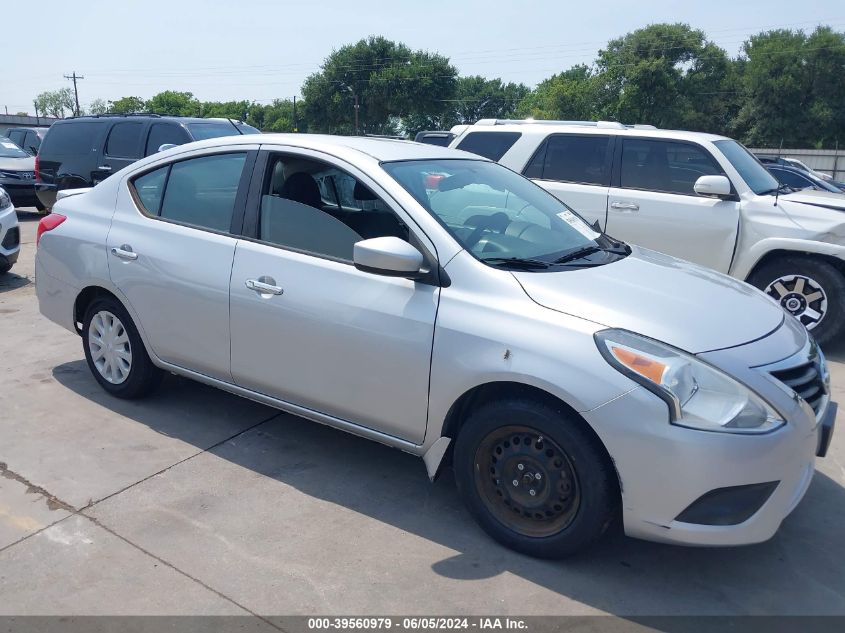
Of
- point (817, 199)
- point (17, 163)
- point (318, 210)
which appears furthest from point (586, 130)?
point (17, 163)

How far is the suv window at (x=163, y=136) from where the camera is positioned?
10797mm

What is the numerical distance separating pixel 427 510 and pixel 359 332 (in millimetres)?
956

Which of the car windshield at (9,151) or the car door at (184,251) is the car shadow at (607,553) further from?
the car windshield at (9,151)

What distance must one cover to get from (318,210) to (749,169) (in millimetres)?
4741

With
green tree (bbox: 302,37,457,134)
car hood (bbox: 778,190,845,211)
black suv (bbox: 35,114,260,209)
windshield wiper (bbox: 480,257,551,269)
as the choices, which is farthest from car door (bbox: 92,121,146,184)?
green tree (bbox: 302,37,457,134)

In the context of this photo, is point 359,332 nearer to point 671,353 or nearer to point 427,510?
point 427,510

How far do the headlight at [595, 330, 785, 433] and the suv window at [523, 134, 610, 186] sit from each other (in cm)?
455

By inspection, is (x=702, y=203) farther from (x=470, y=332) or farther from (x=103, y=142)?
(x=103, y=142)

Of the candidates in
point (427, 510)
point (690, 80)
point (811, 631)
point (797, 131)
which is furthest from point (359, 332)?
point (690, 80)

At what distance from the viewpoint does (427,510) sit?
371 centimetres

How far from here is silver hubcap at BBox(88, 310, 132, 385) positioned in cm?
479

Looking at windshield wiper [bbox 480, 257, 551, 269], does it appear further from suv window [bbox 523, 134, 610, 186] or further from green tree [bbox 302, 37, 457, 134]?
green tree [bbox 302, 37, 457, 134]

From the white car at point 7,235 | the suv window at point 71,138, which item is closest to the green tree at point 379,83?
the suv window at point 71,138

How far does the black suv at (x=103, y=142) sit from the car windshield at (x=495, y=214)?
25.1ft
